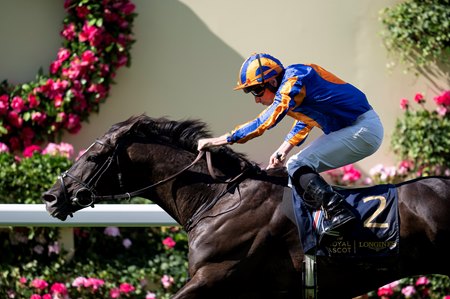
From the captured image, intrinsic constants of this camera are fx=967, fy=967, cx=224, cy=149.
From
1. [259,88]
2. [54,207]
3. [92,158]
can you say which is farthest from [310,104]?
[54,207]

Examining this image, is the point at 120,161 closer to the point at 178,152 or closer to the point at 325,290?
the point at 178,152

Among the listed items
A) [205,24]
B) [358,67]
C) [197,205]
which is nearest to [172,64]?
[205,24]

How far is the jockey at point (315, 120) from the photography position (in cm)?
545

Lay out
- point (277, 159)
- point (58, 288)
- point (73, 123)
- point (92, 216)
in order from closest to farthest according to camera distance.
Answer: point (277, 159) < point (92, 216) < point (58, 288) < point (73, 123)

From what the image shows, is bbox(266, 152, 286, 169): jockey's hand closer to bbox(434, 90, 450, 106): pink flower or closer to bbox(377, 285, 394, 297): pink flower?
bbox(377, 285, 394, 297): pink flower

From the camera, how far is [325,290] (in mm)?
5656

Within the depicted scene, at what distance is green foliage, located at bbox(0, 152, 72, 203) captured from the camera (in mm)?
7559

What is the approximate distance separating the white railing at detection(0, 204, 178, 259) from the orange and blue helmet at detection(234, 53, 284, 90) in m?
1.49

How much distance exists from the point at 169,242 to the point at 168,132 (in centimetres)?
218

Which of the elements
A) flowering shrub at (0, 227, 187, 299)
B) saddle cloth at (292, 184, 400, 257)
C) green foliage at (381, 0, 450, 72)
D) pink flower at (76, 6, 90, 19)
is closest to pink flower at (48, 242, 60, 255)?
flowering shrub at (0, 227, 187, 299)

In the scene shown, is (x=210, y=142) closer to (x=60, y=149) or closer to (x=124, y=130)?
(x=124, y=130)

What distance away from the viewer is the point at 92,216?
21.9 feet

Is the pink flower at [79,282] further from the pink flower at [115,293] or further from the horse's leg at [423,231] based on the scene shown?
the horse's leg at [423,231]

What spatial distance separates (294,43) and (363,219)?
328cm
